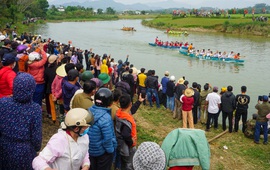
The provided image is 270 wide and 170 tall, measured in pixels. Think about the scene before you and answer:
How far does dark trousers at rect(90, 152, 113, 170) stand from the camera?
13.3 ft

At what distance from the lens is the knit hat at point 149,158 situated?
269 cm

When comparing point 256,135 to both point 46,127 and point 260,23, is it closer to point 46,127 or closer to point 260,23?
point 46,127

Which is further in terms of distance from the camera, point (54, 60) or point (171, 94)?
point (171, 94)

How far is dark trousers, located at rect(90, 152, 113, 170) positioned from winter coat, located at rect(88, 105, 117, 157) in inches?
4.1

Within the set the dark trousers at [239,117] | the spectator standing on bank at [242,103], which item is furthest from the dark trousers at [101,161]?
the dark trousers at [239,117]

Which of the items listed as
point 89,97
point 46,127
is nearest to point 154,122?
point 46,127

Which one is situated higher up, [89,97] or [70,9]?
[70,9]

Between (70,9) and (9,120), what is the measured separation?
12387 centimetres

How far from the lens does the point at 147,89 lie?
10.4m

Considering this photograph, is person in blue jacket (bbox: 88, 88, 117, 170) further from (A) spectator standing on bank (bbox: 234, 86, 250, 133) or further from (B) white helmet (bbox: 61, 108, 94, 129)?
(A) spectator standing on bank (bbox: 234, 86, 250, 133)

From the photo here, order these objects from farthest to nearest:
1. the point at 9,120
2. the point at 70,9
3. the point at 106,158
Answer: the point at 70,9 < the point at 106,158 < the point at 9,120

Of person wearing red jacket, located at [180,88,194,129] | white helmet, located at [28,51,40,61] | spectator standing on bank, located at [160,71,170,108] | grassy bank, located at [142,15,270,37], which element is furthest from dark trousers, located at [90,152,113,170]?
grassy bank, located at [142,15,270,37]

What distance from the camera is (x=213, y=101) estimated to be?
852 centimetres

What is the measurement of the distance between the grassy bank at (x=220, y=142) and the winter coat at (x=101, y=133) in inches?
90.7
